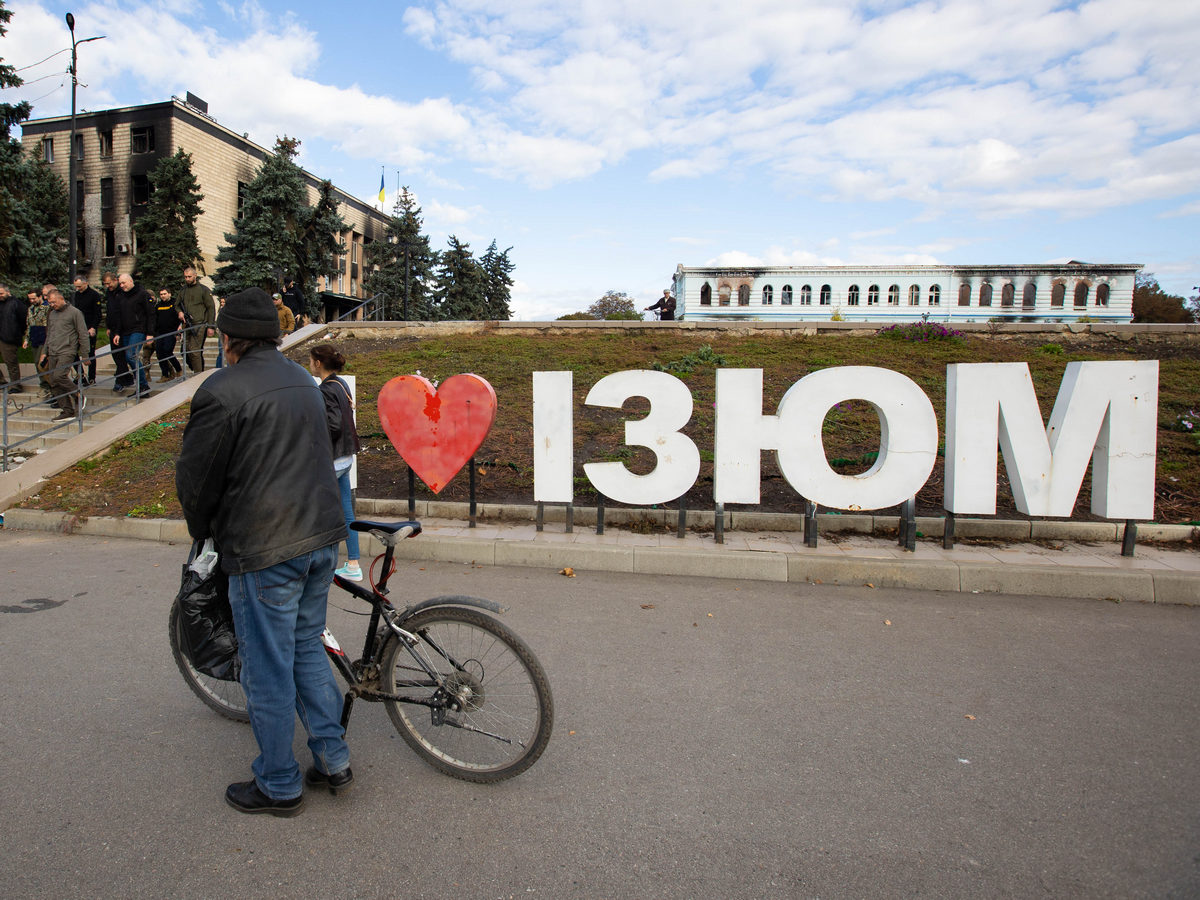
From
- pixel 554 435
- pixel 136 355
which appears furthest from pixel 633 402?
pixel 136 355

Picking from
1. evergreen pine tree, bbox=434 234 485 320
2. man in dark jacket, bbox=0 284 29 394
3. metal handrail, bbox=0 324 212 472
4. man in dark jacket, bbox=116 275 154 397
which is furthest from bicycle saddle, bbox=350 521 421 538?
evergreen pine tree, bbox=434 234 485 320

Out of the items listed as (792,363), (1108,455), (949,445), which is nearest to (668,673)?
(949,445)

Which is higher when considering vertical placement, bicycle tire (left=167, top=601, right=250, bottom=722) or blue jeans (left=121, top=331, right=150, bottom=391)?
blue jeans (left=121, top=331, right=150, bottom=391)

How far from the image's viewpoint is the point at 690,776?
3.12m

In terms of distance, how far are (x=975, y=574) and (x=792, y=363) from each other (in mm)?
8353

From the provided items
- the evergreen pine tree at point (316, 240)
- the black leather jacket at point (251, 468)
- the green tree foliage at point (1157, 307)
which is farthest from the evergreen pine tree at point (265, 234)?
the green tree foliage at point (1157, 307)

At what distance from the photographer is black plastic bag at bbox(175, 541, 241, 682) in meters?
2.81

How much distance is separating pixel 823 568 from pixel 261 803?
496 centimetres

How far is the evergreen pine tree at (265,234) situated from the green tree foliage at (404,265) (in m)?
9.12

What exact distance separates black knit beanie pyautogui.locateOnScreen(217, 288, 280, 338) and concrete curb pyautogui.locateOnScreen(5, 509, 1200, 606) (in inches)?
170

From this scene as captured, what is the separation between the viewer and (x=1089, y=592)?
5965 millimetres

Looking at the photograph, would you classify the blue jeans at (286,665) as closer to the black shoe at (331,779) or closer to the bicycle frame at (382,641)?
the black shoe at (331,779)

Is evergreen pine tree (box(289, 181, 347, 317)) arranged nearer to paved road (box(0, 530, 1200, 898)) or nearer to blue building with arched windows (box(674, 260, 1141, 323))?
paved road (box(0, 530, 1200, 898))

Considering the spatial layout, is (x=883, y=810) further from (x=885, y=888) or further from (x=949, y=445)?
(x=949, y=445)
